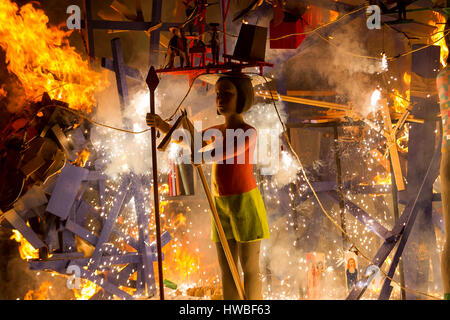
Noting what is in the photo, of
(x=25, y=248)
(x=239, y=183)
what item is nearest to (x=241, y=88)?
(x=239, y=183)

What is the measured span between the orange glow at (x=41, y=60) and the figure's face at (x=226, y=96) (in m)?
2.28

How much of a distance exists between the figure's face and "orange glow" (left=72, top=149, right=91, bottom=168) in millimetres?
2306

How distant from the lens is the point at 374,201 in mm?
7137

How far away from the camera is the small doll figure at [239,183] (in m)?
3.33

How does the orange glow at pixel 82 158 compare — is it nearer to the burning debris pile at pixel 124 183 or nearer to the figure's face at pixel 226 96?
the burning debris pile at pixel 124 183

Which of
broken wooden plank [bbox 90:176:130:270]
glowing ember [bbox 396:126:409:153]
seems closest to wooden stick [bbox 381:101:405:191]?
glowing ember [bbox 396:126:409:153]

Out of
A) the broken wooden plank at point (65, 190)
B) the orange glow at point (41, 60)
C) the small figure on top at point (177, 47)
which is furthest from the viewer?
the orange glow at point (41, 60)

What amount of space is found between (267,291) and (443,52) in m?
3.39

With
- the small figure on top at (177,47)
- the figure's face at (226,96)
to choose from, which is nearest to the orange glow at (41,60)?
the small figure on top at (177,47)

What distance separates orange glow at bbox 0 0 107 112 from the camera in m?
4.73

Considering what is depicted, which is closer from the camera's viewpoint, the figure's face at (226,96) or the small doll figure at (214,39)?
the figure's face at (226,96)
